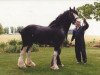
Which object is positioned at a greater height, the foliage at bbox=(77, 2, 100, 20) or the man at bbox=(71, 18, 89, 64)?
the foliage at bbox=(77, 2, 100, 20)

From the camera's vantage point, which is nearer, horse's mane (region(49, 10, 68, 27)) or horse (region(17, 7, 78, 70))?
horse (region(17, 7, 78, 70))

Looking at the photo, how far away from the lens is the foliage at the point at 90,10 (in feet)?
129

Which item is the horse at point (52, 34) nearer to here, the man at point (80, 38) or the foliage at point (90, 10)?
the man at point (80, 38)

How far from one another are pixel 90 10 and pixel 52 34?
24704 mm

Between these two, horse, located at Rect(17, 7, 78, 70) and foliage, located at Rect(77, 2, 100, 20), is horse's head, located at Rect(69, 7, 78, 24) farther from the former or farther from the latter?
foliage, located at Rect(77, 2, 100, 20)

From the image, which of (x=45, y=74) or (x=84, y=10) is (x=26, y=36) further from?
(x=84, y=10)

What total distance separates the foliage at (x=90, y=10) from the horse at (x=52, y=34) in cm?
2354

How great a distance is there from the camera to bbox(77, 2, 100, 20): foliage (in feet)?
129

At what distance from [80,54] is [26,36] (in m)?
3.63

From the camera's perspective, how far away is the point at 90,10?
130ft

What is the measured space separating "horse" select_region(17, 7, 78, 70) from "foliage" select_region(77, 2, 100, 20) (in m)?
23.5

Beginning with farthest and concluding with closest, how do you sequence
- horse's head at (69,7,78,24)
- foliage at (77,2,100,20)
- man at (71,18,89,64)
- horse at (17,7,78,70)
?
foliage at (77,2,100,20)
man at (71,18,89,64)
horse's head at (69,7,78,24)
horse at (17,7,78,70)

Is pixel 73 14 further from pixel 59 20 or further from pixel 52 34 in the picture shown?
pixel 52 34

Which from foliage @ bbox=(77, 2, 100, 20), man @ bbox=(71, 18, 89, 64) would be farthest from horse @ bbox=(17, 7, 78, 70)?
foliage @ bbox=(77, 2, 100, 20)
